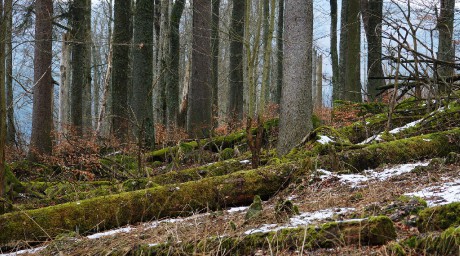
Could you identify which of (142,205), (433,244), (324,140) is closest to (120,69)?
(324,140)

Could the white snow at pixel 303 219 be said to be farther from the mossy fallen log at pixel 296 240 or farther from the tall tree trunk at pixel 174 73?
the tall tree trunk at pixel 174 73

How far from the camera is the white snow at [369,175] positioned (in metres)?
4.90

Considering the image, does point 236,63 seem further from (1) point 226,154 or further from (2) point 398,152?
(2) point 398,152

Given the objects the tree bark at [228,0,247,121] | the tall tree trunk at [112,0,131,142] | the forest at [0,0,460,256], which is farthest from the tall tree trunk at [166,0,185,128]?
the forest at [0,0,460,256]

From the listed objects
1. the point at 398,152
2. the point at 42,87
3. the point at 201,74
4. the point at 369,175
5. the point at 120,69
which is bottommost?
the point at 369,175

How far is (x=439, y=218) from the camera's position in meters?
2.62

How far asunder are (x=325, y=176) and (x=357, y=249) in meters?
2.83

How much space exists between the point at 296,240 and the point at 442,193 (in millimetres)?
1487

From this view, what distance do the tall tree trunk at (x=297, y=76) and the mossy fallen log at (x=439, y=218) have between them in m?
4.81

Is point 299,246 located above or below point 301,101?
below

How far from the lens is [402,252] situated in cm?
225

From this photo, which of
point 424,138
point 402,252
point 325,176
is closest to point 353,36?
point 424,138

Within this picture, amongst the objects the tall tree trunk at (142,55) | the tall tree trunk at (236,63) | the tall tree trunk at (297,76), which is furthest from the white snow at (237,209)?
the tall tree trunk at (236,63)

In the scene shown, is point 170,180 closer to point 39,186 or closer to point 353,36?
point 39,186
